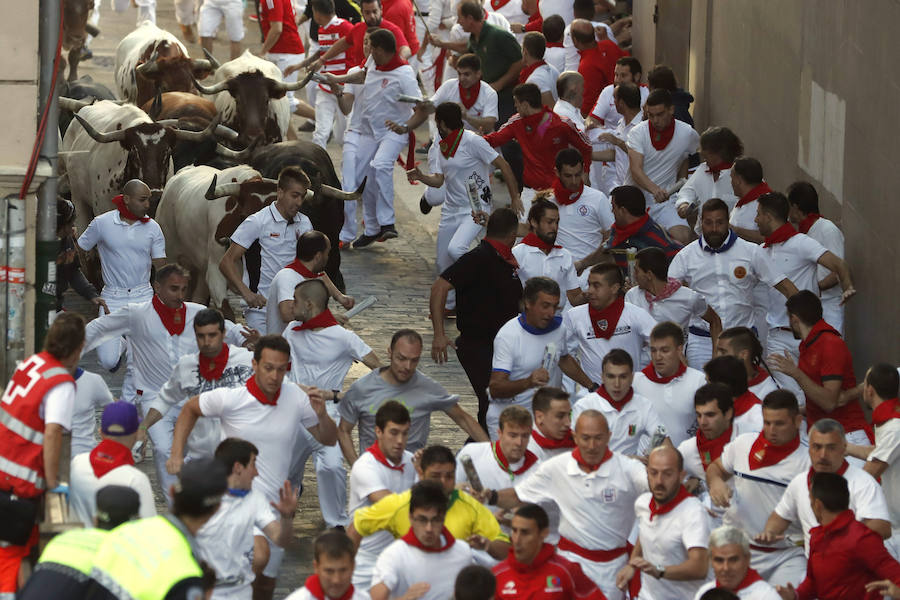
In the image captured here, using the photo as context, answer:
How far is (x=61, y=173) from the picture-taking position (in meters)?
17.9

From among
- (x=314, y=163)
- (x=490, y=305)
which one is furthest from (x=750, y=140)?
(x=490, y=305)

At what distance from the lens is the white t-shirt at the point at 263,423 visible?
10.1m

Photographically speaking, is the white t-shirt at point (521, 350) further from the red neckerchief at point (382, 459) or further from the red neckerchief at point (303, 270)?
the red neckerchief at point (382, 459)

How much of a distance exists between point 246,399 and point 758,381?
3.10 m

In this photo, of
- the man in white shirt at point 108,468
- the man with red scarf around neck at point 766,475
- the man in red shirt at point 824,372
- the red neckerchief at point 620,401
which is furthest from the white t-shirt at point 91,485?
the man in red shirt at point 824,372

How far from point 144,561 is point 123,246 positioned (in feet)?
23.0

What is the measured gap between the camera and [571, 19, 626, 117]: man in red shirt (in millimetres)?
19172

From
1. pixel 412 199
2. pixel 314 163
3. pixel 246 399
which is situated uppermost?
pixel 246 399

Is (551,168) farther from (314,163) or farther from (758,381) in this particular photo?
(758,381)

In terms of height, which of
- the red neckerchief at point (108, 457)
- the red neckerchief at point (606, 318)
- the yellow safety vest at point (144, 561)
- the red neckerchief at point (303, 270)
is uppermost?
the yellow safety vest at point (144, 561)

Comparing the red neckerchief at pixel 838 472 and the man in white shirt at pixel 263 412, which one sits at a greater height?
the red neckerchief at pixel 838 472

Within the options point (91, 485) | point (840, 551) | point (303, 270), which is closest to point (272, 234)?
point (303, 270)

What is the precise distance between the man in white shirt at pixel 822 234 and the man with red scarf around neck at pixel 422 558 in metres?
5.08

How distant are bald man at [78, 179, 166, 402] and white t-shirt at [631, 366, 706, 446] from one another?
4.76m
